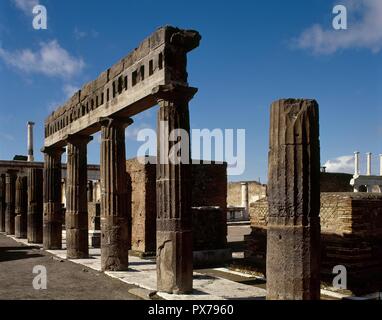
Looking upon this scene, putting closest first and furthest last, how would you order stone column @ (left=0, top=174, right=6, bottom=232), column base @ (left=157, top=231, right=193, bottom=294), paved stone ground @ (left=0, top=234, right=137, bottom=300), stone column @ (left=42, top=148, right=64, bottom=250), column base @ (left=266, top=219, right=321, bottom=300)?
column base @ (left=266, top=219, right=321, bottom=300) < column base @ (left=157, top=231, right=193, bottom=294) < paved stone ground @ (left=0, top=234, right=137, bottom=300) < stone column @ (left=42, top=148, right=64, bottom=250) < stone column @ (left=0, top=174, right=6, bottom=232)

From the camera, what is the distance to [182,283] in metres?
7.84

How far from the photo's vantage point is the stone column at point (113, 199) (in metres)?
10.4

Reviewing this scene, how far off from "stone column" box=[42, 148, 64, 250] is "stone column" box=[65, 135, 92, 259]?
2.45 metres

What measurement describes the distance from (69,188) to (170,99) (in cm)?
619

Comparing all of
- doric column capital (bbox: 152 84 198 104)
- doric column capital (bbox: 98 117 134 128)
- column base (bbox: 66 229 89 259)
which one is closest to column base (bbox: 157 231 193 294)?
doric column capital (bbox: 152 84 198 104)

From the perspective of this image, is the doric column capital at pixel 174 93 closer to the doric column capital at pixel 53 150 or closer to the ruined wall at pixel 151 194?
the ruined wall at pixel 151 194

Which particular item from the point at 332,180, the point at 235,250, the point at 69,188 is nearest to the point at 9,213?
the point at 69,188

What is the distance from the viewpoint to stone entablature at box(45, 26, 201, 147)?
8.19m

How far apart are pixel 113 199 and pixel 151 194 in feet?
12.2

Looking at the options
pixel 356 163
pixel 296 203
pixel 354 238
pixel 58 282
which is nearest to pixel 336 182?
pixel 356 163

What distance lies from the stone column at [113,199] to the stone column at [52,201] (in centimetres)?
547

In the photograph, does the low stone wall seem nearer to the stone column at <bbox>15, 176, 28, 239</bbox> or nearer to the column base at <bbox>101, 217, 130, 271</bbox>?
the column base at <bbox>101, 217, 130, 271</bbox>
